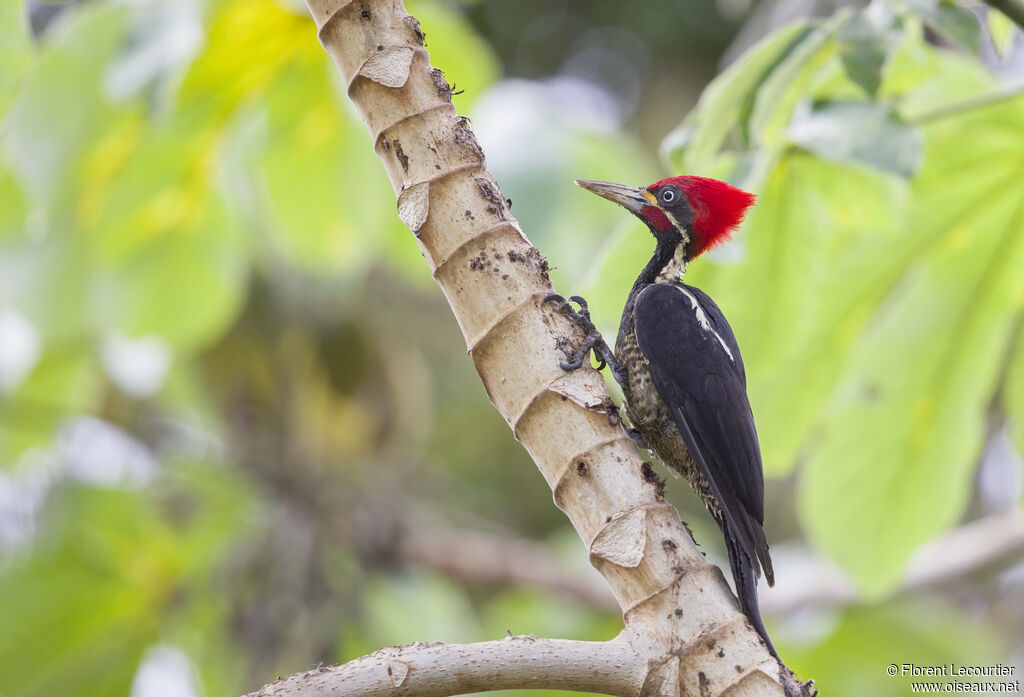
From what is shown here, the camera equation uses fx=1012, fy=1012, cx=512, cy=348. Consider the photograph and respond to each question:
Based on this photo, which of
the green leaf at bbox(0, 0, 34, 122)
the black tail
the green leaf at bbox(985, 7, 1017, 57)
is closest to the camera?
the black tail

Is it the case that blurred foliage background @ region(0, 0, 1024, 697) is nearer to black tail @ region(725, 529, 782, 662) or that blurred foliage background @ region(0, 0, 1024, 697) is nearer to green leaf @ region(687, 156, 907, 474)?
green leaf @ region(687, 156, 907, 474)

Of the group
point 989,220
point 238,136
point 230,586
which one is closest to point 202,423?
point 230,586

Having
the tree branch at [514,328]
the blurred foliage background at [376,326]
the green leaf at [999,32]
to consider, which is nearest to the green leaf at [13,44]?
the blurred foliage background at [376,326]

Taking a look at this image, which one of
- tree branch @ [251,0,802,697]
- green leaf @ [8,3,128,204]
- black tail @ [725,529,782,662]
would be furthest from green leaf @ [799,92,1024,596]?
green leaf @ [8,3,128,204]

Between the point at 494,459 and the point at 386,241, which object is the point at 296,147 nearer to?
the point at 386,241

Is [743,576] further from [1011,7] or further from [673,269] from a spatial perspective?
[1011,7]

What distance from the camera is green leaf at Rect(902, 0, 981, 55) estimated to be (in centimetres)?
183

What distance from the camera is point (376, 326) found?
16.4ft

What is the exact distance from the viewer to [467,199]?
5.24 ft

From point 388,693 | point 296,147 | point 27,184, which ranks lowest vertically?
point 388,693

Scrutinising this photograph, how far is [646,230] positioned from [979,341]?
1027mm

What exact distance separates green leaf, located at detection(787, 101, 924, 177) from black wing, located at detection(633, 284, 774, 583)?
529 millimetres

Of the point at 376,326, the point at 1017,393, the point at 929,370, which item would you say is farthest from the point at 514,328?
the point at 376,326

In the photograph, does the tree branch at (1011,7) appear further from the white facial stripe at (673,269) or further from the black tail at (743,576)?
the black tail at (743,576)
